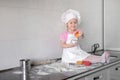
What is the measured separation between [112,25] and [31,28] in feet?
3.92

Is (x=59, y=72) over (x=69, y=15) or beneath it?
beneath

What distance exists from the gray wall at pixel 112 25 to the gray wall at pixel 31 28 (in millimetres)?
473

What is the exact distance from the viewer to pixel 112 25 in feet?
8.16

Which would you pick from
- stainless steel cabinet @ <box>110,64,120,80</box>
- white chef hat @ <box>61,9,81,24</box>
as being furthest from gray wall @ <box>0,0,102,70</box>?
stainless steel cabinet @ <box>110,64,120,80</box>

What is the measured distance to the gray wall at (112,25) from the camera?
8.06 ft

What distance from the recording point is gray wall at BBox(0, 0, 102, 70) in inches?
56.5

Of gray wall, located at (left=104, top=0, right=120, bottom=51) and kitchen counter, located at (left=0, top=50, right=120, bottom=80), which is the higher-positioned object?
gray wall, located at (left=104, top=0, right=120, bottom=51)

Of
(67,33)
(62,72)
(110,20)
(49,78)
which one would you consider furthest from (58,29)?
(110,20)

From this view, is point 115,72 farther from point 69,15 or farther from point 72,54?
point 69,15

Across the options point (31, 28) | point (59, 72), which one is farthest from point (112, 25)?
point (59, 72)

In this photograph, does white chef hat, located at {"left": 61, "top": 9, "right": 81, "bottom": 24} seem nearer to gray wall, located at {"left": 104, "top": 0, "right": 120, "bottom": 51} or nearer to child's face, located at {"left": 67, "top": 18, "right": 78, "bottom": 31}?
child's face, located at {"left": 67, "top": 18, "right": 78, "bottom": 31}

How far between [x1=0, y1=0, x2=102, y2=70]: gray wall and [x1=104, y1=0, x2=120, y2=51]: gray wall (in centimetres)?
47

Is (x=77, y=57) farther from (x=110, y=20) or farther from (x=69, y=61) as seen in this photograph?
(x=110, y=20)

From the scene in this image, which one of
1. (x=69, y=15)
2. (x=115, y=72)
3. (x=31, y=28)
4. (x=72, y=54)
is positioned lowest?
(x=115, y=72)
